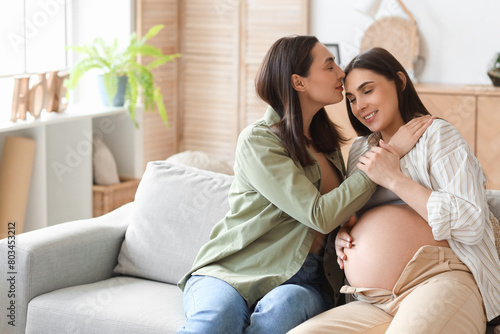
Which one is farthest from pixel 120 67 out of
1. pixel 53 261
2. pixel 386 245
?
pixel 386 245

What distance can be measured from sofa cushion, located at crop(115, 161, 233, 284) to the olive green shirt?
0.72 feet

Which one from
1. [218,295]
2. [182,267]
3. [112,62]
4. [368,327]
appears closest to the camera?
[368,327]

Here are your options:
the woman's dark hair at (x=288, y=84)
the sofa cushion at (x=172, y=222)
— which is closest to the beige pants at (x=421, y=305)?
the woman's dark hair at (x=288, y=84)

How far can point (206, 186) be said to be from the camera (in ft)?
8.28

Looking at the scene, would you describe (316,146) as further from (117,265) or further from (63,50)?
(63,50)

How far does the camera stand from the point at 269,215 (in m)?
2.14

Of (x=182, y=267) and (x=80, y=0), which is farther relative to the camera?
(x=80, y=0)

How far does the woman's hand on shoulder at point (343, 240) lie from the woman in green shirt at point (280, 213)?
0.07 m

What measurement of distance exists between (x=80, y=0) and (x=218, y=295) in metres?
3.08

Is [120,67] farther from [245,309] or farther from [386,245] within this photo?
[386,245]

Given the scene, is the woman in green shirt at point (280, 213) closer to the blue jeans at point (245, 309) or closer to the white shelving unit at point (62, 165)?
the blue jeans at point (245, 309)

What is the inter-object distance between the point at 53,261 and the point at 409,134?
1.21 meters

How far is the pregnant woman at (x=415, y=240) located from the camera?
72.7 inches

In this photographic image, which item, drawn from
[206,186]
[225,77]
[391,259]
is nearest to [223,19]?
[225,77]
